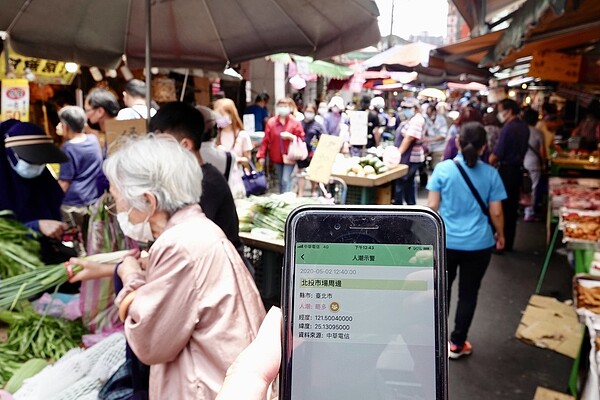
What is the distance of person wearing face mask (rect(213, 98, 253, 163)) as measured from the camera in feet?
22.2

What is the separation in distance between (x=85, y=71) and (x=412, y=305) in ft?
30.0

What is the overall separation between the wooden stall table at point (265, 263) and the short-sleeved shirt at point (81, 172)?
5.42ft

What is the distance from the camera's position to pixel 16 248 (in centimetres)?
290

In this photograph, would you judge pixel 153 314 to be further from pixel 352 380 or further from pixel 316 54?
pixel 316 54

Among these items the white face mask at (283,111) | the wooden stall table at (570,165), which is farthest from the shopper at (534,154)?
the white face mask at (283,111)

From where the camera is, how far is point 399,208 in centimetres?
96

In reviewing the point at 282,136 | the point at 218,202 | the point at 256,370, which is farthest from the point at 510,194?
the point at 256,370

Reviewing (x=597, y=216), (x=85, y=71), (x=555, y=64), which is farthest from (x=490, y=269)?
(x=85, y=71)

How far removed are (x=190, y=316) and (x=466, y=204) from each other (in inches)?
109

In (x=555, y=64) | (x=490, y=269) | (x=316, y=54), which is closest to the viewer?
(x=316, y=54)

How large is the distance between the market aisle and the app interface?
3.18m

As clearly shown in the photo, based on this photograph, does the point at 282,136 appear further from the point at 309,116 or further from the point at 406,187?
the point at 309,116

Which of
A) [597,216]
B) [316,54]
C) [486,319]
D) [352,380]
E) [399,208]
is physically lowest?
[486,319]

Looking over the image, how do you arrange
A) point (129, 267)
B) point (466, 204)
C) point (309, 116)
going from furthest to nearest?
point (309, 116), point (466, 204), point (129, 267)
